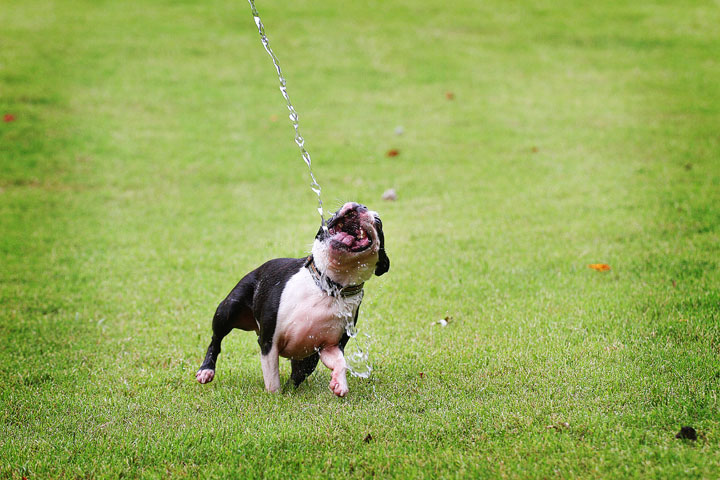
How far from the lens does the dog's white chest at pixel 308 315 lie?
184 inches

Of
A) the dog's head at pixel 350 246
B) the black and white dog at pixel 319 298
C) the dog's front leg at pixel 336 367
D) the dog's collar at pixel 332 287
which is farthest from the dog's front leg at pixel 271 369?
the dog's head at pixel 350 246

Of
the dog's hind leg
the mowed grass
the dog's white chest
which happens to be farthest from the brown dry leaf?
the dog's hind leg

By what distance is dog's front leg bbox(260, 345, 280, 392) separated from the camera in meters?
4.80

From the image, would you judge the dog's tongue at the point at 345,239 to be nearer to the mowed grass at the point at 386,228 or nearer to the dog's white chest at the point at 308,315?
the dog's white chest at the point at 308,315

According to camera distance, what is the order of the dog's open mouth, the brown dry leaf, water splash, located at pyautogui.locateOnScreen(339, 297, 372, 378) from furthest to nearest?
the brown dry leaf → water splash, located at pyautogui.locateOnScreen(339, 297, 372, 378) → the dog's open mouth

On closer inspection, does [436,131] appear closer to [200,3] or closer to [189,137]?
[189,137]

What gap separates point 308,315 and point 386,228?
17.2 feet

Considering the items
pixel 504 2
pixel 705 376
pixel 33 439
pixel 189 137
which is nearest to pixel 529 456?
pixel 705 376

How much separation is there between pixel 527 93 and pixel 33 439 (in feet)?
45.7

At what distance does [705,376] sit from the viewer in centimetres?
479

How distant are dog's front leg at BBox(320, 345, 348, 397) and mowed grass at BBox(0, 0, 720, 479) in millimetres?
140

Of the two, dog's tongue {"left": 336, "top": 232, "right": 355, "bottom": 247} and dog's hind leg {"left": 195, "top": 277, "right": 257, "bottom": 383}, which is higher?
dog's tongue {"left": 336, "top": 232, "right": 355, "bottom": 247}

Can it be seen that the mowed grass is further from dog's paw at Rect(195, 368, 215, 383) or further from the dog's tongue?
the dog's tongue

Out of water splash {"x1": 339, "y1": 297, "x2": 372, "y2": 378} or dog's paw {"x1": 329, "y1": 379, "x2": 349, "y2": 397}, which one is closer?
dog's paw {"x1": 329, "y1": 379, "x2": 349, "y2": 397}
